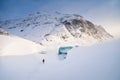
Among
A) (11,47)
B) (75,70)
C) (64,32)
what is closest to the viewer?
(75,70)

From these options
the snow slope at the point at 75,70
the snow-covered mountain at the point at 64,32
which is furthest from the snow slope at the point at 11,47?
the snow-covered mountain at the point at 64,32

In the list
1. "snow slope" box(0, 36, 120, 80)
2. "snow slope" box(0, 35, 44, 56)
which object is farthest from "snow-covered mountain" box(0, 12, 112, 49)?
"snow slope" box(0, 36, 120, 80)

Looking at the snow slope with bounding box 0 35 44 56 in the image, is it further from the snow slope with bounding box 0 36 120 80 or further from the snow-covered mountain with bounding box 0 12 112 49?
the snow-covered mountain with bounding box 0 12 112 49

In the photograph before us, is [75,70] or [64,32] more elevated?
[64,32]

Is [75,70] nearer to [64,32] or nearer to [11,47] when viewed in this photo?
[11,47]

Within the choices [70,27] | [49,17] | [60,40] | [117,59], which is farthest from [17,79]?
Result: [49,17]

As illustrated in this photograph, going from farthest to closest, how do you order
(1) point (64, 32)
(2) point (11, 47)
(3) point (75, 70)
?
(1) point (64, 32) < (2) point (11, 47) < (3) point (75, 70)

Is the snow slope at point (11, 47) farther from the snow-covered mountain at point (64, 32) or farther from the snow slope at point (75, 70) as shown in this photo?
the snow-covered mountain at point (64, 32)

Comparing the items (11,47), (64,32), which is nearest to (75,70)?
(11,47)

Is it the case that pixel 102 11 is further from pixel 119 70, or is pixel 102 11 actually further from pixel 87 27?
pixel 87 27

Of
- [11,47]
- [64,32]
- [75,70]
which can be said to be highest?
[64,32]

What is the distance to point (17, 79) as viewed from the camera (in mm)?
2934

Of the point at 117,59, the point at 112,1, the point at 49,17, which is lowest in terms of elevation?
the point at 117,59

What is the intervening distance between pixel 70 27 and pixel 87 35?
4723mm
